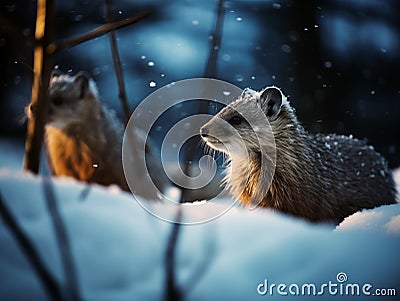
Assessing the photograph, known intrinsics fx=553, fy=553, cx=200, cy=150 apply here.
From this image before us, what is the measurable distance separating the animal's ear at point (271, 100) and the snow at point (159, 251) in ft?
1.37

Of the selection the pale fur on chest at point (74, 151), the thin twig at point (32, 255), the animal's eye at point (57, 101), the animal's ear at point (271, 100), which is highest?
the thin twig at point (32, 255)

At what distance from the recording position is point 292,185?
1.41 m

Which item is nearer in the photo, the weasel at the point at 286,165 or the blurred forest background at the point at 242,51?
the blurred forest background at the point at 242,51

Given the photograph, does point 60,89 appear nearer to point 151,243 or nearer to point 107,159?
point 107,159

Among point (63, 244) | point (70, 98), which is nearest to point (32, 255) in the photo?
point (63, 244)

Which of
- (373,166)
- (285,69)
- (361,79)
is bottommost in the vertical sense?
(373,166)

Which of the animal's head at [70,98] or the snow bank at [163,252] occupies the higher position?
the snow bank at [163,252]

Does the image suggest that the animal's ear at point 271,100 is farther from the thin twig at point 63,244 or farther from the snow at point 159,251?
the thin twig at point 63,244

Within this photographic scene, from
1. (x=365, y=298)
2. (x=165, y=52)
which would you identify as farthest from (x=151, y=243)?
(x=165, y=52)

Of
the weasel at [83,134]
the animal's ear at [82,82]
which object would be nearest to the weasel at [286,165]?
the weasel at [83,134]

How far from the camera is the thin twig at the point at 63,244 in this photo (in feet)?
2.52

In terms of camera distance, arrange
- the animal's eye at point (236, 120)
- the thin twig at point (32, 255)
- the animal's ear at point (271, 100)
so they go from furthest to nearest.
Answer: the animal's eye at point (236, 120) → the animal's ear at point (271, 100) → the thin twig at point (32, 255)

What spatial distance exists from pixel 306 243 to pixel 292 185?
53 cm

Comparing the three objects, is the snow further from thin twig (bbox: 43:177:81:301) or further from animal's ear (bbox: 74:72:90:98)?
animal's ear (bbox: 74:72:90:98)
